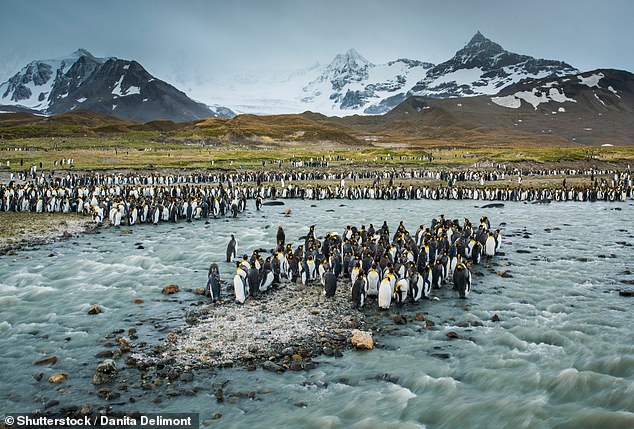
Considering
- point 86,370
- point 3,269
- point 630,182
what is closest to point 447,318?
point 86,370

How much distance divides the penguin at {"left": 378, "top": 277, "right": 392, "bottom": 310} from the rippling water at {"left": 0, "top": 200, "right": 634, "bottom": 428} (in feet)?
2.76

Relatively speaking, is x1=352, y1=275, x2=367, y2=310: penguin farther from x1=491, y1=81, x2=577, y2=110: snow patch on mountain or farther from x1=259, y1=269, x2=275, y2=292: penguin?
x1=491, y1=81, x2=577, y2=110: snow patch on mountain

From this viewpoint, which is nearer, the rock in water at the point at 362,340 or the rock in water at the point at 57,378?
→ the rock in water at the point at 57,378

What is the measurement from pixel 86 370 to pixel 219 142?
248 feet

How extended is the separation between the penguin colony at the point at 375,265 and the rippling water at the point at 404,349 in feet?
2.09

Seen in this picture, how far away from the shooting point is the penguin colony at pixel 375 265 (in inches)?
460

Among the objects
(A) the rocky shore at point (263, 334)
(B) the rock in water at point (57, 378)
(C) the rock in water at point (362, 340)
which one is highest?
(C) the rock in water at point (362, 340)

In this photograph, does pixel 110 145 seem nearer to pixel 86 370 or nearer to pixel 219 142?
pixel 219 142

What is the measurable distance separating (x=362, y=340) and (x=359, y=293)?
232 centimetres

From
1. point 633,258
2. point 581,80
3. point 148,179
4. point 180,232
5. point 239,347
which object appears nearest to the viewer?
point 239,347

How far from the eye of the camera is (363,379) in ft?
26.4

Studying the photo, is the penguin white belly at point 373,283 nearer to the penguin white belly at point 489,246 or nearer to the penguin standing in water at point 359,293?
the penguin standing in water at point 359,293

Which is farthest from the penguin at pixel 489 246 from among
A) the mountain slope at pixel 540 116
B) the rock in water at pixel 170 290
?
the mountain slope at pixel 540 116

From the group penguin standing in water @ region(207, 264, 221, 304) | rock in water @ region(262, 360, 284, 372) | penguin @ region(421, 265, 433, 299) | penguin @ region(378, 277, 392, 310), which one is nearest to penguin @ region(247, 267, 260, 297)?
penguin standing in water @ region(207, 264, 221, 304)
